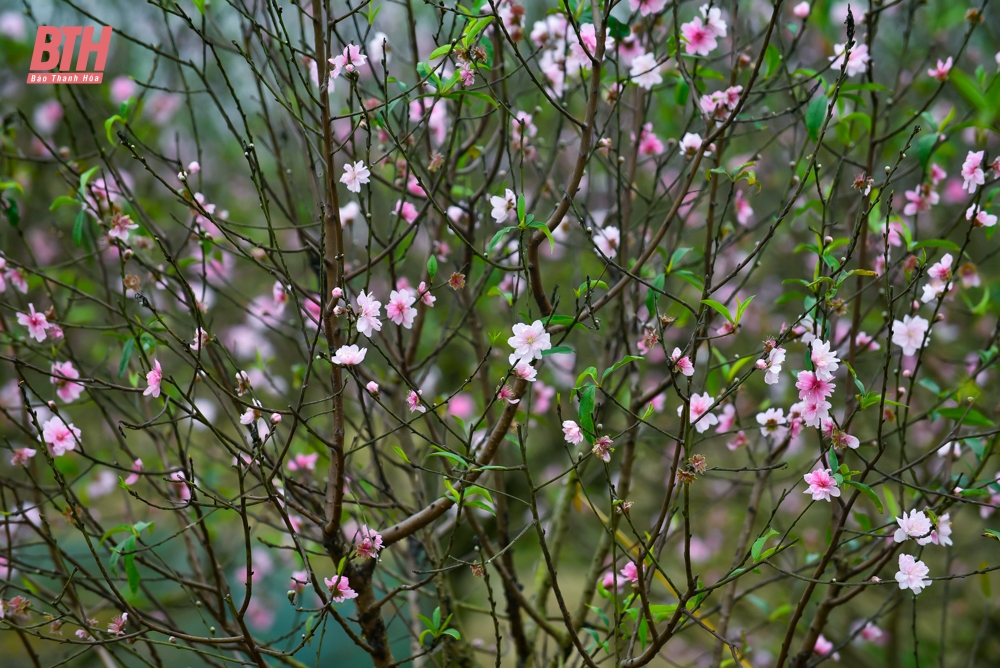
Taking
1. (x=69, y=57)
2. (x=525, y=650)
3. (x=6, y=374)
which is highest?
(x=6, y=374)

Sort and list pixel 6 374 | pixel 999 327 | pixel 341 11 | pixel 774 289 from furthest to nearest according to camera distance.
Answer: pixel 774 289, pixel 6 374, pixel 341 11, pixel 999 327

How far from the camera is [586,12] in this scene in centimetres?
194

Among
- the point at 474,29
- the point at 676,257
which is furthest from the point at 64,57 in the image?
the point at 676,257

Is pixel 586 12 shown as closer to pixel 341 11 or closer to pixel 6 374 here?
pixel 341 11

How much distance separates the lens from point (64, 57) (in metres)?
2.42

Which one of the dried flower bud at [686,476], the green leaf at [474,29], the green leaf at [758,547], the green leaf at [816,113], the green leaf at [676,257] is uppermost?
the green leaf at [474,29]

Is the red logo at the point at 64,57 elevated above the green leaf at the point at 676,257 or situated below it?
Result: above

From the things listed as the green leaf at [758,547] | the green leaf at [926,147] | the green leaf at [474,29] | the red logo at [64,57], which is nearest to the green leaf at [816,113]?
the green leaf at [926,147]

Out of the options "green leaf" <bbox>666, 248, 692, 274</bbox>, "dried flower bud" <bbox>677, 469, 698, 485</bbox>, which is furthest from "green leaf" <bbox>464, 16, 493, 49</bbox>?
"dried flower bud" <bbox>677, 469, 698, 485</bbox>

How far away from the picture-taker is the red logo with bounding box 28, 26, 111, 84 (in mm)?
2293

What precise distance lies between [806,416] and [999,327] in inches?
28.1

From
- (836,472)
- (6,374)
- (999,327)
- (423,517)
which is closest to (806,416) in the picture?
(836,472)

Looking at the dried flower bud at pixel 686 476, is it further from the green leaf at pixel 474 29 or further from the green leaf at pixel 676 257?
the green leaf at pixel 474 29

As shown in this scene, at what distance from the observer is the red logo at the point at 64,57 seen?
229 cm
